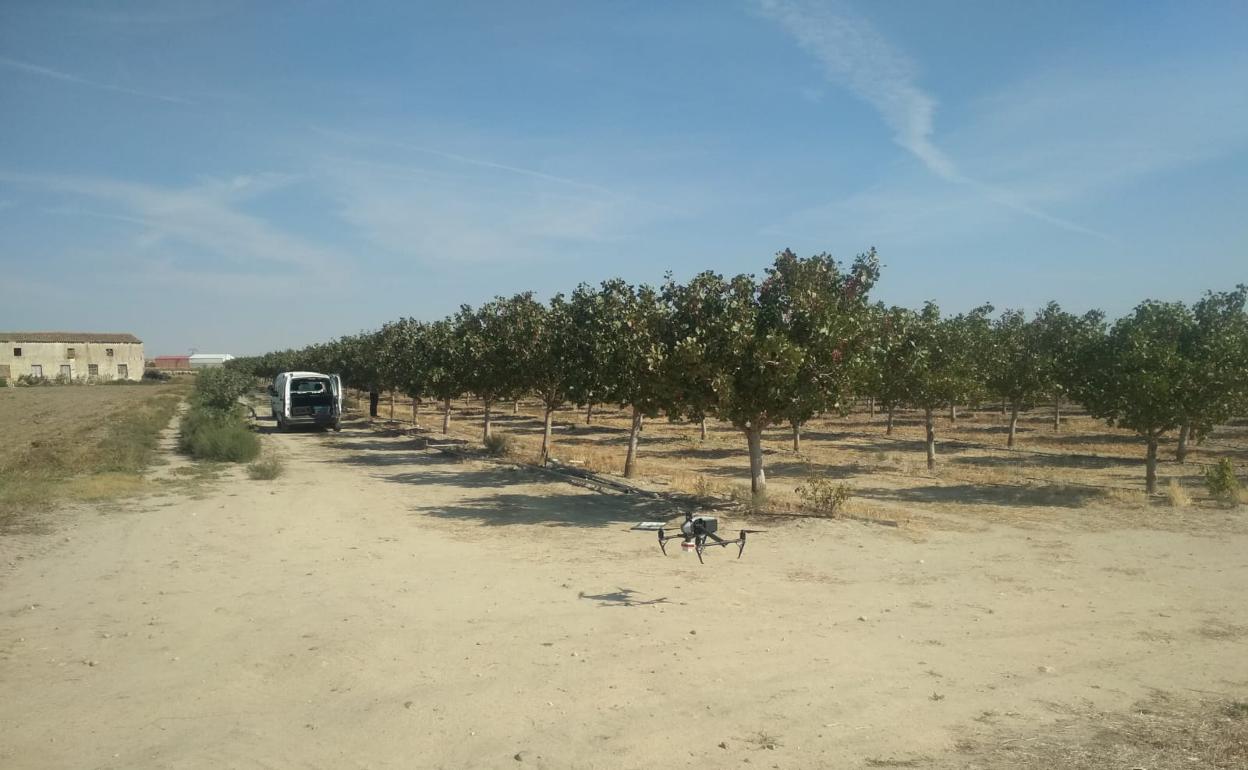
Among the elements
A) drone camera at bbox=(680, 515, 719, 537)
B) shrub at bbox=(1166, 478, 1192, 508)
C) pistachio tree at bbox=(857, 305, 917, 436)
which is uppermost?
pistachio tree at bbox=(857, 305, 917, 436)

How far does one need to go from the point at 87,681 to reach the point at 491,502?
11571 millimetres

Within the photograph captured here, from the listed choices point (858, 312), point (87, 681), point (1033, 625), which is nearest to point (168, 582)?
point (87, 681)

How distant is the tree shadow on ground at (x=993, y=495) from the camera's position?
19.0m

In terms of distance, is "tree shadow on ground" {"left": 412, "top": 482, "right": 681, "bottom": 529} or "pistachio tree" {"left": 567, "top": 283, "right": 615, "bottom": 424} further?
"pistachio tree" {"left": 567, "top": 283, "right": 615, "bottom": 424}

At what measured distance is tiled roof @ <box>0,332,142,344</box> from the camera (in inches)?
4247

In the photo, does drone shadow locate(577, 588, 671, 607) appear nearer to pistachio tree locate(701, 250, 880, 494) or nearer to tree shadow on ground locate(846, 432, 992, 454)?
pistachio tree locate(701, 250, 880, 494)

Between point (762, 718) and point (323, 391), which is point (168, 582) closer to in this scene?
point (762, 718)

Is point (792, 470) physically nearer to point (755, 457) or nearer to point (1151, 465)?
point (1151, 465)

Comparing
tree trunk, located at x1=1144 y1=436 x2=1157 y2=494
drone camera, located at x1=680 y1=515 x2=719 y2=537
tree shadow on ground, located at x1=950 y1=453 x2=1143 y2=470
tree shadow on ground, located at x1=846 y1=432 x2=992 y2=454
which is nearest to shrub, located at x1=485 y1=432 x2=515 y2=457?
tree shadow on ground, located at x1=846 y1=432 x2=992 y2=454

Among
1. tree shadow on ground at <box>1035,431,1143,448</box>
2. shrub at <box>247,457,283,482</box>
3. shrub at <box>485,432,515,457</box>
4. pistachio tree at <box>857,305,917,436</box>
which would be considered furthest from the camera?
tree shadow on ground at <box>1035,431,1143,448</box>

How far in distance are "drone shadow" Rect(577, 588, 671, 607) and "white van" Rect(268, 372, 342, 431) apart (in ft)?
101

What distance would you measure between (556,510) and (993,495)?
11.4 m

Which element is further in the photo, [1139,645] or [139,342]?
[139,342]

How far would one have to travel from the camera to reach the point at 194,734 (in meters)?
5.97
